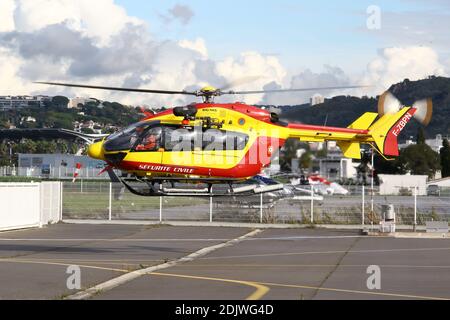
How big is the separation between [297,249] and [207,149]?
19.4 ft

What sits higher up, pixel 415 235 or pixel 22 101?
pixel 22 101

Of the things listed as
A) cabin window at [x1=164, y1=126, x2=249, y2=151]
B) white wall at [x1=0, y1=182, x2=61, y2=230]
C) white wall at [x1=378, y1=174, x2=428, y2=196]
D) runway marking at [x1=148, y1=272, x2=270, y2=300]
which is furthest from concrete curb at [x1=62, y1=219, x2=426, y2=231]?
runway marking at [x1=148, y1=272, x2=270, y2=300]

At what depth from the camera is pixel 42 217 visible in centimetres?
3906

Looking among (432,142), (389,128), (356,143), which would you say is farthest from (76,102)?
(432,142)

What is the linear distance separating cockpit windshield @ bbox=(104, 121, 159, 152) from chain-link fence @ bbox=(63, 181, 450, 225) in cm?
1640

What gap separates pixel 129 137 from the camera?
2462 centimetres

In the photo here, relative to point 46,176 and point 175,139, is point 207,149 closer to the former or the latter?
point 175,139

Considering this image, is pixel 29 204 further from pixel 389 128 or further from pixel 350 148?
pixel 389 128

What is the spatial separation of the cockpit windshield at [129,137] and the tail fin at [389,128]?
6741mm

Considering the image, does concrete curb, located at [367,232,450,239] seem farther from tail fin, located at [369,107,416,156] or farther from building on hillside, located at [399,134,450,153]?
tail fin, located at [369,107,416,156]

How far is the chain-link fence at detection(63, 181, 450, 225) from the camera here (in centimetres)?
4119

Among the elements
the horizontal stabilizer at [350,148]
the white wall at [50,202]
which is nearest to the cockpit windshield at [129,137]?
the horizontal stabilizer at [350,148]

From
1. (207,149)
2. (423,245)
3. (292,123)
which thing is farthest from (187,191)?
(423,245)

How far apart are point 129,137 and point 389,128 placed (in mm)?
7854
